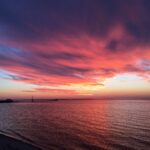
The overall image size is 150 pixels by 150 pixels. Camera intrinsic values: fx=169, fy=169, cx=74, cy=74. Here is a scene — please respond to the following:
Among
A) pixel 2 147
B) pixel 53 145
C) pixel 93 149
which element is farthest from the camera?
pixel 53 145

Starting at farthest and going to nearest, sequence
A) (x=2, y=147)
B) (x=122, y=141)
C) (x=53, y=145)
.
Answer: (x=122, y=141) → (x=53, y=145) → (x=2, y=147)

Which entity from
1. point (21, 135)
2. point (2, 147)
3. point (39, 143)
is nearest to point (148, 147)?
point (39, 143)

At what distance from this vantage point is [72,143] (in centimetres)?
2664

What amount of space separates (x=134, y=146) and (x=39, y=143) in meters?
14.5

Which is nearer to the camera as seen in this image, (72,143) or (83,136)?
(72,143)

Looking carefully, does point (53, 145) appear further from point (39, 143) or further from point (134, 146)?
point (134, 146)

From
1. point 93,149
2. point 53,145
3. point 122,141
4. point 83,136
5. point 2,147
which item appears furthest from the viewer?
point 83,136

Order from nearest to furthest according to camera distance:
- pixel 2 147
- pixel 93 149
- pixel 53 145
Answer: pixel 2 147 < pixel 93 149 < pixel 53 145

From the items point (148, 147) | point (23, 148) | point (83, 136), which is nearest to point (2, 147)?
point (23, 148)

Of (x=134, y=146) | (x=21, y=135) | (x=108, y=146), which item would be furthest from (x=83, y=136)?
(x=21, y=135)

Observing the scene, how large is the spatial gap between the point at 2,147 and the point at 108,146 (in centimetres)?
1482

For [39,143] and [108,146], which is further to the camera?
[39,143]

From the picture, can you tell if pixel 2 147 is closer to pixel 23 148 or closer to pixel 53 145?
pixel 23 148

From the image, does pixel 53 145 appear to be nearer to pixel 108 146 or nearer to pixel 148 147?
pixel 108 146
